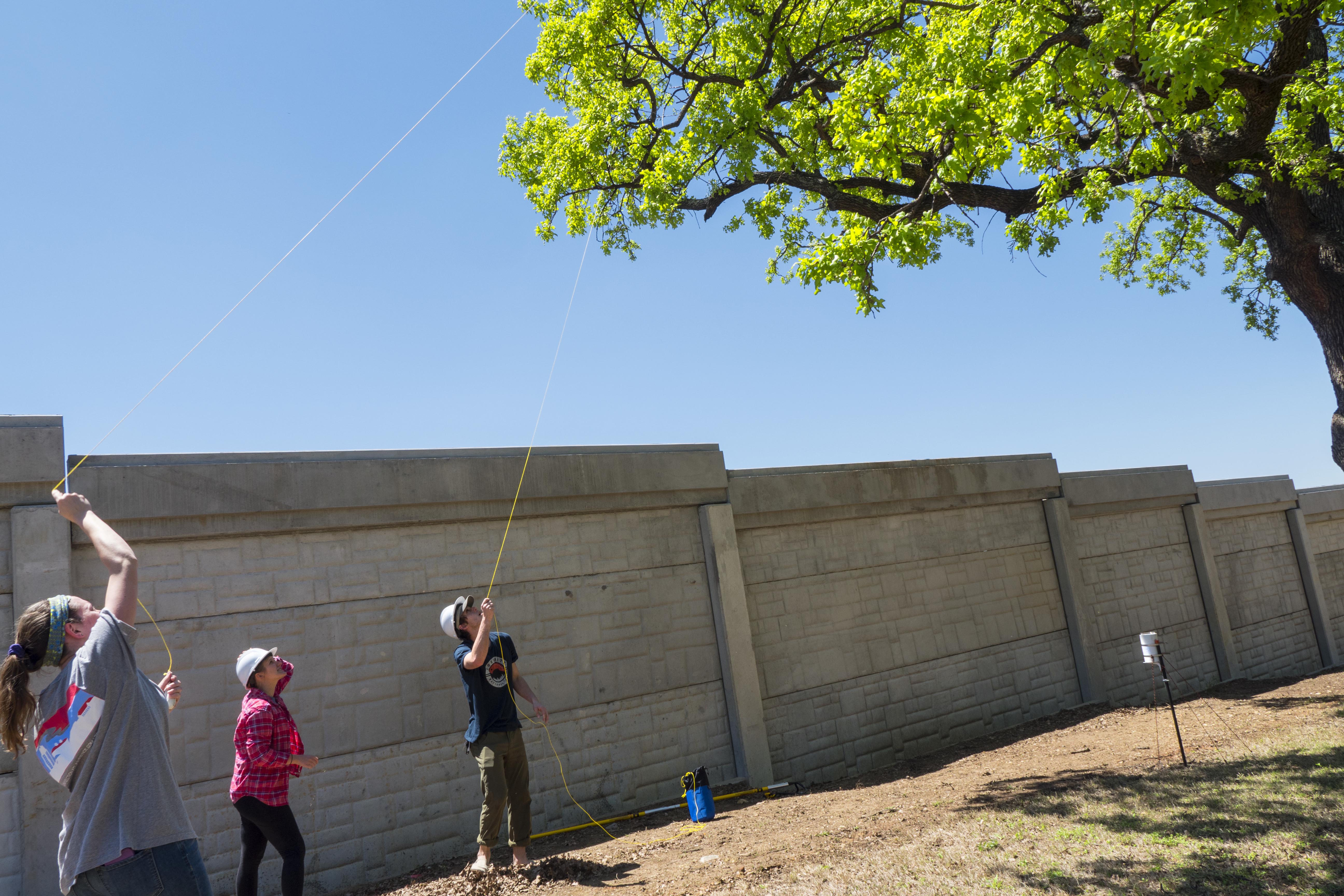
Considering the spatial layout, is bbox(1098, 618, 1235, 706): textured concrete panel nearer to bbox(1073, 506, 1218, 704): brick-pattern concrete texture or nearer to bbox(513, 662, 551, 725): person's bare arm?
bbox(1073, 506, 1218, 704): brick-pattern concrete texture

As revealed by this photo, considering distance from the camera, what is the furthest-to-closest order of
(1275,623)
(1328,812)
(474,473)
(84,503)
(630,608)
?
(1275,623)
(630,608)
(474,473)
(1328,812)
(84,503)

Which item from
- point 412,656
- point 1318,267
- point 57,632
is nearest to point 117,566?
point 57,632

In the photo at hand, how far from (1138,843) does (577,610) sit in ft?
16.7

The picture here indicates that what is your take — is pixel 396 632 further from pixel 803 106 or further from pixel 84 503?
pixel 803 106

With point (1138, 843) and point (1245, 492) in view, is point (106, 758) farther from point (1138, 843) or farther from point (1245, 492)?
point (1245, 492)

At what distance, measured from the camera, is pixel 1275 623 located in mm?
16391

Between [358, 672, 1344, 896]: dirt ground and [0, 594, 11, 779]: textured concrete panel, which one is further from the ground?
[0, 594, 11, 779]: textured concrete panel

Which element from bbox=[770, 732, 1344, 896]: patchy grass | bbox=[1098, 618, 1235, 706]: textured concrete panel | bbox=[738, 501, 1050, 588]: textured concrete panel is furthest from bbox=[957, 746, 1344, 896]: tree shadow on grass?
bbox=[1098, 618, 1235, 706]: textured concrete panel

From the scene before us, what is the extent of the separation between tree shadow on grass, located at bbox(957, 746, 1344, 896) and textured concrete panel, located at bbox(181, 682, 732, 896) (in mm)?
3036

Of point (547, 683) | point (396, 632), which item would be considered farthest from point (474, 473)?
point (547, 683)

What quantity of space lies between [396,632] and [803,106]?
8190mm

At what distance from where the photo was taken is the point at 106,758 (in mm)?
2588

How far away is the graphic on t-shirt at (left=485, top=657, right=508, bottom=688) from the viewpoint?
6113mm

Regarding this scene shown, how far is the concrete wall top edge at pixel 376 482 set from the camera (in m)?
6.74
